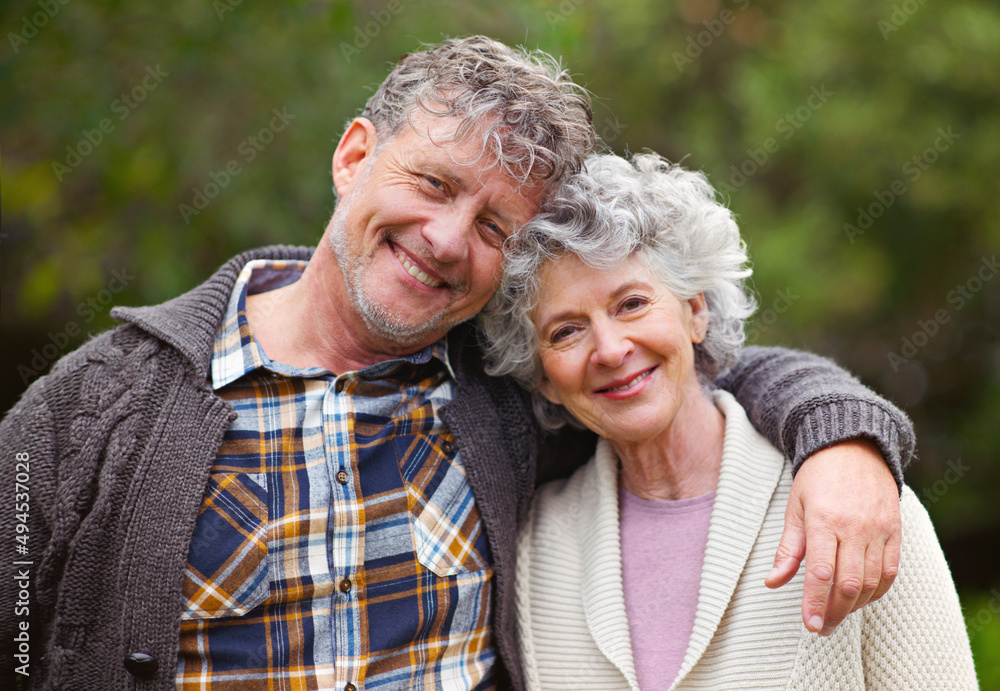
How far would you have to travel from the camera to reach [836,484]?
164cm

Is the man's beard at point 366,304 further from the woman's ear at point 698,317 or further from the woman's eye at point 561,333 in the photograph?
the woman's ear at point 698,317

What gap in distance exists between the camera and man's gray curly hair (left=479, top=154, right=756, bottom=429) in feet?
6.54

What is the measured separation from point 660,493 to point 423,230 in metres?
0.94

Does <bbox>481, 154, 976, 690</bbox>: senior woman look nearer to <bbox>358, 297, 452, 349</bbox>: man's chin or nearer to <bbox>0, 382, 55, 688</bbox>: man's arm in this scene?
<bbox>358, 297, 452, 349</bbox>: man's chin

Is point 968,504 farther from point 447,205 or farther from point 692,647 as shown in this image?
point 447,205

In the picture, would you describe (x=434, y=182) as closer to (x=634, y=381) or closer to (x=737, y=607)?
(x=634, y=381)

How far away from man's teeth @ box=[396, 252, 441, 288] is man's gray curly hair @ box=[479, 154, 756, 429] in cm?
20

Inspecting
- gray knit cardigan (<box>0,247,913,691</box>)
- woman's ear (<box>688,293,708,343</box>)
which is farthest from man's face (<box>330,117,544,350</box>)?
woman's ear (<box>688,293,708,343</box>)

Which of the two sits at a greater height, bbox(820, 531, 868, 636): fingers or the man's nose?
the man's nose

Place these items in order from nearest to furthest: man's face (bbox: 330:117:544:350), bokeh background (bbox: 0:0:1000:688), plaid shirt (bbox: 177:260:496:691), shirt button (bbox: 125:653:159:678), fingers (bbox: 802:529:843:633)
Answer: fingers (bbox: 802:529:843:633)
shirt button (bbox: 125:653:159:678)
plaid shirt (bbox: 177:260:496:691)
man's face (bbox: 330:117:544:350)
bokeh background (bbox: 0:0:1000:688)

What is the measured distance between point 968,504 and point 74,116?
16.3 ft

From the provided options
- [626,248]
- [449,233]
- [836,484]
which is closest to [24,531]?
[449,233]

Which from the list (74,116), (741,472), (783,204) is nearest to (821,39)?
(783,204)

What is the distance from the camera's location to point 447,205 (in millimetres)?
2000
